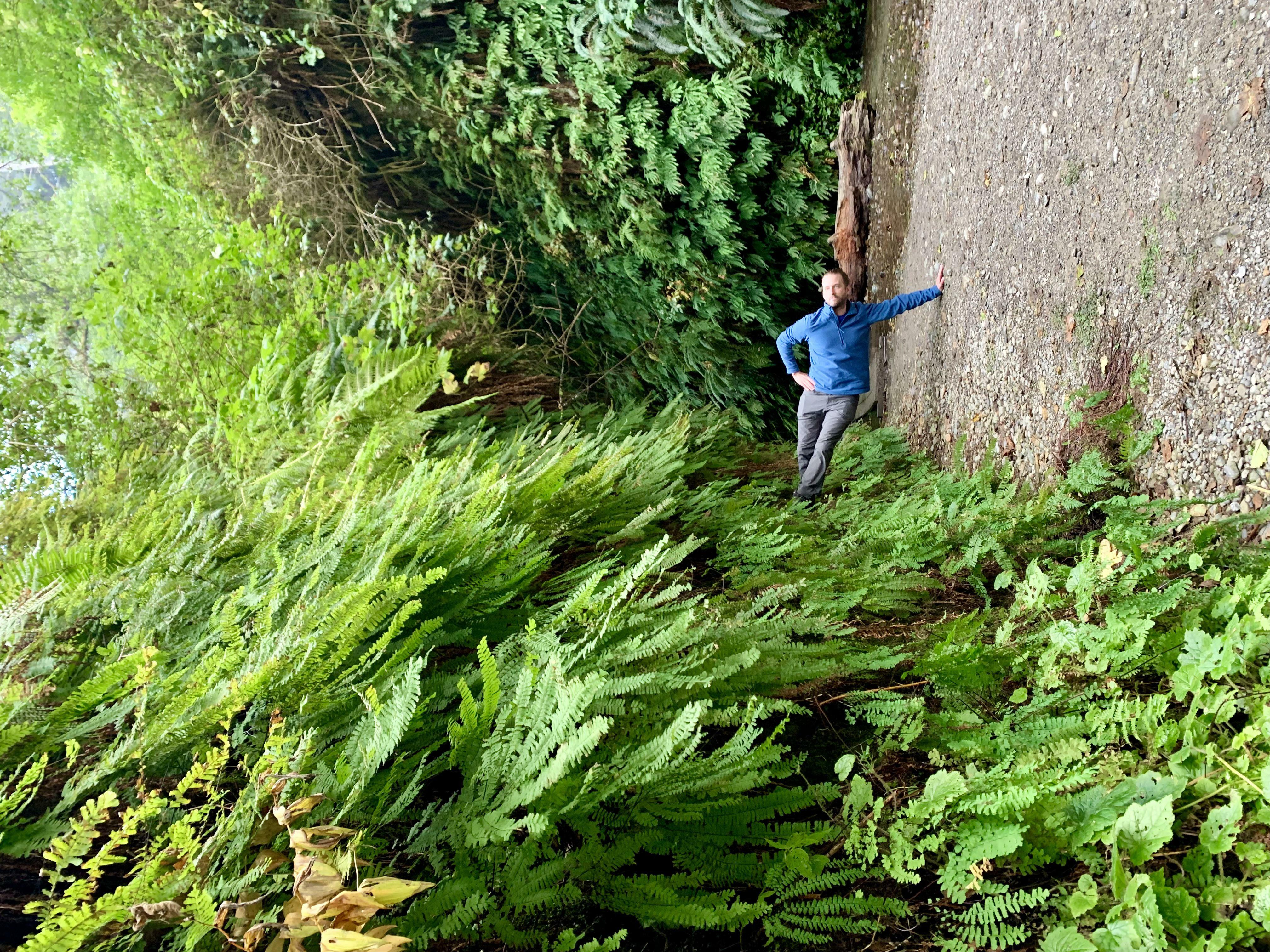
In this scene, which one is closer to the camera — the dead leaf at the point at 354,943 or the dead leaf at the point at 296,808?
the dead leaf at the point at 354,943

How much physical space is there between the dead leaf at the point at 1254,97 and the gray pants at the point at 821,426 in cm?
278

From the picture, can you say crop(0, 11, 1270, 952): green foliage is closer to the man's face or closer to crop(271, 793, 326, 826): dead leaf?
crop(271, 793, 326, 826): dead leaf

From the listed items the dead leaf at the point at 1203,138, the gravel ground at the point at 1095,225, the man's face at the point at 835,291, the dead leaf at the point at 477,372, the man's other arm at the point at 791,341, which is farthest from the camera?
the dead leaf at the point at 477,372

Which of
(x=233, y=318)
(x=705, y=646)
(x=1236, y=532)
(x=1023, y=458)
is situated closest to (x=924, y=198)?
(x=1023, y=458)

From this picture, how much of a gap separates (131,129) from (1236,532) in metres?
8.60

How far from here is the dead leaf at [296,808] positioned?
1.12 metres

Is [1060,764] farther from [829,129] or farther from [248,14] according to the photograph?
[248,14]

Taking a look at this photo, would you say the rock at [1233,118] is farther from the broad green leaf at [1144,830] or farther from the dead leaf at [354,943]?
the dead leaf at [354,943]

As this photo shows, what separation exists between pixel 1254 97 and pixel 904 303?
2.41 meters

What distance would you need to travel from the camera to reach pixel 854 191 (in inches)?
224

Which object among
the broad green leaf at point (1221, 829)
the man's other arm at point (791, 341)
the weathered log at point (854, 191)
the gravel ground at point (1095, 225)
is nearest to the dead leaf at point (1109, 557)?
the gravel ground at point (1095, 225)

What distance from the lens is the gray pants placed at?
4871mm

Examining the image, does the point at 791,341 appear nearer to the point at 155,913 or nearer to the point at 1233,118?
the point at 1233,118

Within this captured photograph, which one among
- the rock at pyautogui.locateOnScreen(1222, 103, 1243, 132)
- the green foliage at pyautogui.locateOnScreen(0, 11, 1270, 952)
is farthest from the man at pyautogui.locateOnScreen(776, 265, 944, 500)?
the rock at pyautogui.locateOnScreen(1222, 103, 1243, 132)
